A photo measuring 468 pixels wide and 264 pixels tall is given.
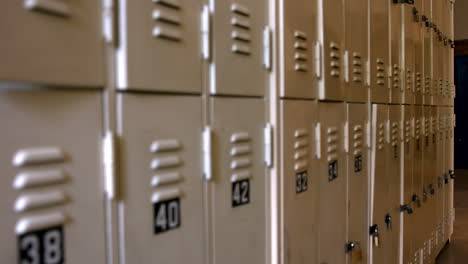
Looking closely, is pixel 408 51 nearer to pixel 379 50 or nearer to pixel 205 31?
pixel 379 50

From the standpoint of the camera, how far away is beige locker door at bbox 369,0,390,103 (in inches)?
99.9

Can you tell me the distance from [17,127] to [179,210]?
50 cm

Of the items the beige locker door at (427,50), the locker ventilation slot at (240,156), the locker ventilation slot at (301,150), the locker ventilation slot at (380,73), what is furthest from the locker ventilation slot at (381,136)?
the locker ventilation slot at (240,156)

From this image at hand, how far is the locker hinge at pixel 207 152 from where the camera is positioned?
124 centimetres

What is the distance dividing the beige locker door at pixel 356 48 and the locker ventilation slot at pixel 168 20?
4.18ft

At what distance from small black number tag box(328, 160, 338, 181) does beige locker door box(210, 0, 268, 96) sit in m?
0.69

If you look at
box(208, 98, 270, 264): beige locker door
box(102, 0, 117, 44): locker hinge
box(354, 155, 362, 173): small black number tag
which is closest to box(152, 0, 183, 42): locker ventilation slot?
box(102, 0, 117, 44): locker hinge

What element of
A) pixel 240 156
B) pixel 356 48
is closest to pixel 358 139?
pixel 356 48

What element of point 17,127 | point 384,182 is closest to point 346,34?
point 384,182

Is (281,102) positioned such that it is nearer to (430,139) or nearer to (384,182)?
(384,182)

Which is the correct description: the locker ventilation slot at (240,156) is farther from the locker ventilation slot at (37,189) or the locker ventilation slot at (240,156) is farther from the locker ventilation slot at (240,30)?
the locker ventilation slot at (37,189)

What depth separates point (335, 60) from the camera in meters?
2.09

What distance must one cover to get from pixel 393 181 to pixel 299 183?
1.44 meters

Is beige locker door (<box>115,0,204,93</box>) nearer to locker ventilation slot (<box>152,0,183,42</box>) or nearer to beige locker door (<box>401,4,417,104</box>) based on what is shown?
locker ventilation slot (<box>152,0,183,42</box>)
